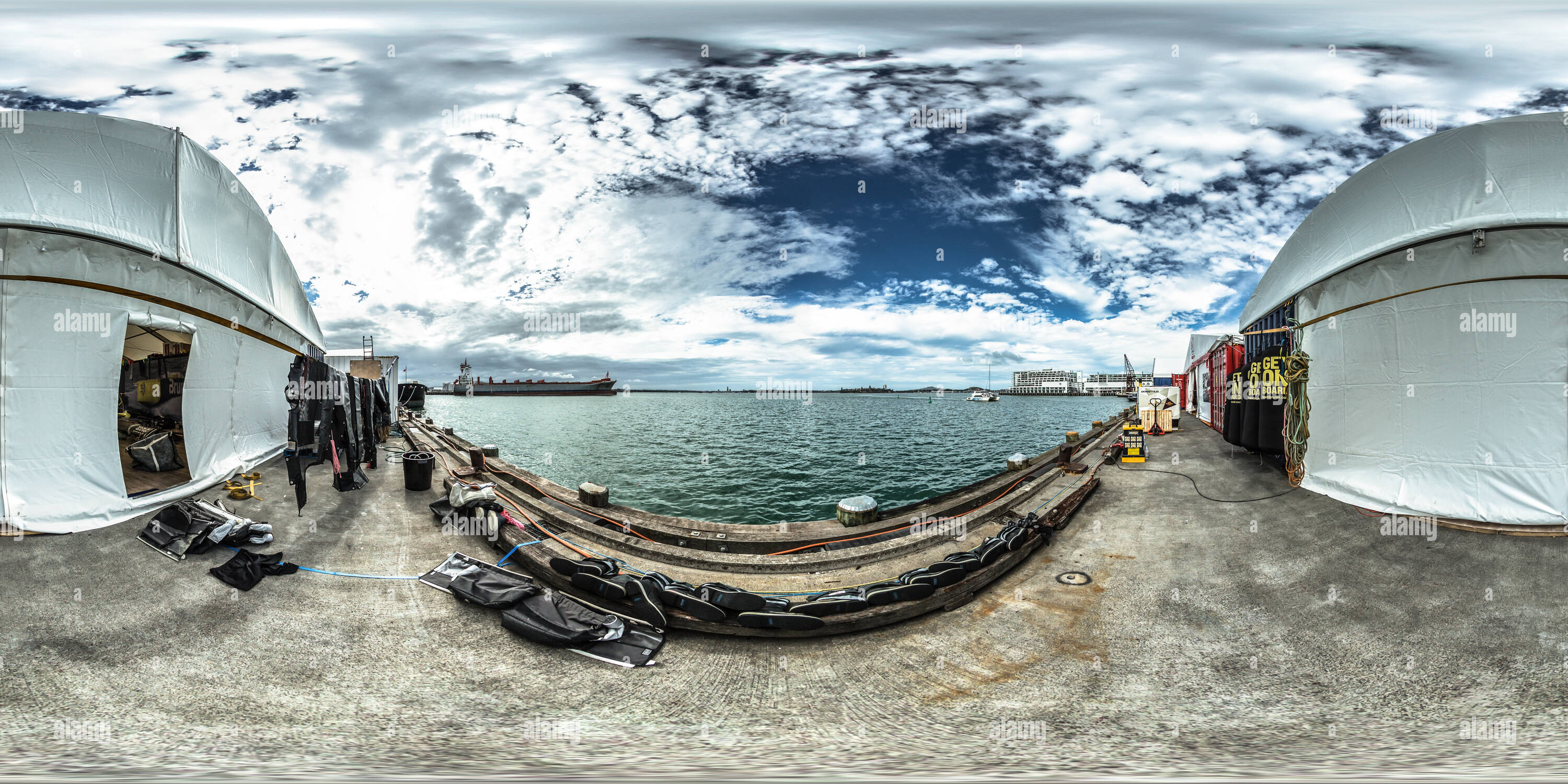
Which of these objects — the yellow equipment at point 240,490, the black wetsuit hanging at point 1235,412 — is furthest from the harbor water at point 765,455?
the yellow equipment at point 240,490

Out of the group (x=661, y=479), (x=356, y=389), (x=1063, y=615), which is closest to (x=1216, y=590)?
(x=1063, y=615)

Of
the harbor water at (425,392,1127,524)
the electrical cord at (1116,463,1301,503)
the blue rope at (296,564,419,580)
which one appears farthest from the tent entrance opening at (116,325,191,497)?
the electrical cord at (1116,463,1301,503)

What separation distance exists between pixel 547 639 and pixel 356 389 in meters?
10.0

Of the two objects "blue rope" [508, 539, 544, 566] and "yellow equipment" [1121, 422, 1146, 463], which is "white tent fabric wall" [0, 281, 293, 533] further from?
"yellow equipment" [1121, 422, 1146, 463]

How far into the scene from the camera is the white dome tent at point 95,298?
7043 millimetres

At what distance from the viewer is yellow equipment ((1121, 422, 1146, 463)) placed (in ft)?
40.8

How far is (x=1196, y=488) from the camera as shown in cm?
985

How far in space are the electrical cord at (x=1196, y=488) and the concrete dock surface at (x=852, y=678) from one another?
66.9 inches

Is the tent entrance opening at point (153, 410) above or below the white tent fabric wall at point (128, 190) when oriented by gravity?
below

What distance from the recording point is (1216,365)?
1833cm

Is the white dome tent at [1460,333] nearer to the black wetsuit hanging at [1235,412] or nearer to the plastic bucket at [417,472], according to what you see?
the black wetsuit hanging at [1235,412]

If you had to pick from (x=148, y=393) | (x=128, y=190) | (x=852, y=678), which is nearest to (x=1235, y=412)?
(x=852, y=678)

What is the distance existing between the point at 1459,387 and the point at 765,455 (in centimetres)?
2214

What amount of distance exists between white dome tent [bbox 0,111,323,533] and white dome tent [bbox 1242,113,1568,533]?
17.9m
